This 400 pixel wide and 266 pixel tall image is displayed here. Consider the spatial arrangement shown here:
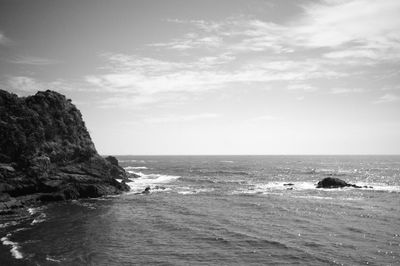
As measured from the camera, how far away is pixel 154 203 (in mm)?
62875

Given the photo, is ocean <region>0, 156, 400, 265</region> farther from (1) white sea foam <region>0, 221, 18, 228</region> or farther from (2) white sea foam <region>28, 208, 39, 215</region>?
(1) white sea foam <region>0, 221, 18, 228</region>

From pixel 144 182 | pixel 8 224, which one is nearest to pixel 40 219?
pixel 8 224

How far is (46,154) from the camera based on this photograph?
67.2 meters

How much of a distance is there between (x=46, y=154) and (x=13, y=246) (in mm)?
36397

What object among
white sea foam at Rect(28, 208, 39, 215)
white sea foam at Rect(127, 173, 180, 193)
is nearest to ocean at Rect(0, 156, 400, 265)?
white sea foam at Rect(28, 208, 39, 215)

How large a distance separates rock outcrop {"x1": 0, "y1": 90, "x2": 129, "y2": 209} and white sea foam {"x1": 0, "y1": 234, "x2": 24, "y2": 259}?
60.6 ft

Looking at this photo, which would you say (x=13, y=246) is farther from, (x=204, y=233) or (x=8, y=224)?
(x=204, y=233)

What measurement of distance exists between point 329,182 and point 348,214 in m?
41.9

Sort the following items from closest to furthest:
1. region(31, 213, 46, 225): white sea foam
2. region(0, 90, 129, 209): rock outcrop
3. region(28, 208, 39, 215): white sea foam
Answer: region(31, 213, 46, 225): white sea foam, region(28, 208, 39, 215): white sea foam, region(0, 90, 129, 209): rock outcrop

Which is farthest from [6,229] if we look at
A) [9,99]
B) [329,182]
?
[329,182]

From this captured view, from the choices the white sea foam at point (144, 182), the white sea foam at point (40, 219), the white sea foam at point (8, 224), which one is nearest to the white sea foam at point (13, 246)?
the white sea foam at point (8, 224)

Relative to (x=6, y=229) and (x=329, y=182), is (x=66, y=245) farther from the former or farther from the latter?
(x=329, y=182)

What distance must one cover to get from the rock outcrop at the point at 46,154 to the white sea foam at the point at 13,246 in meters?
18.5

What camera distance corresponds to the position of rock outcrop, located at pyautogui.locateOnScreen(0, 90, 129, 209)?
197ft
